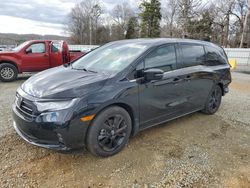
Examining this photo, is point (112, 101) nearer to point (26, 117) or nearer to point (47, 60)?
point (26, 117)

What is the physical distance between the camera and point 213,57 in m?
5.03

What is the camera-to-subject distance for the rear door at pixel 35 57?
29.3ft

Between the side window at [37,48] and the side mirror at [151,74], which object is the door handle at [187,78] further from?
the side window at [37,48]

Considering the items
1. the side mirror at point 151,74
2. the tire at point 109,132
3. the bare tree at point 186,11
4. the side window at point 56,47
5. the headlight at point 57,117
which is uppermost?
the bare tree at point 186,11

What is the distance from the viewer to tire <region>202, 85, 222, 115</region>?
5054mm

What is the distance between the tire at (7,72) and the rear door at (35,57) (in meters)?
0.38

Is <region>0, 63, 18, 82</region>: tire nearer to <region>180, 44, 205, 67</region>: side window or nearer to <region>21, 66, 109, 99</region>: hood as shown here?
<region>21, 66, 109, 99</region>: hood

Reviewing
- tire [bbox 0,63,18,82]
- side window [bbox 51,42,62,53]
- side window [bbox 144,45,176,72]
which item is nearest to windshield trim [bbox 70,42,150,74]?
side window [bbox 144,45,176,72]

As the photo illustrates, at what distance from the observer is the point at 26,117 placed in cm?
295

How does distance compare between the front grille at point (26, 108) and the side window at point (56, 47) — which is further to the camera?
the side window at point (56, 47)

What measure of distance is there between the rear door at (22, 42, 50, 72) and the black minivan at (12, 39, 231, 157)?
17.9ft

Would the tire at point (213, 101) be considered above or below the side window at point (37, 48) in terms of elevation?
below

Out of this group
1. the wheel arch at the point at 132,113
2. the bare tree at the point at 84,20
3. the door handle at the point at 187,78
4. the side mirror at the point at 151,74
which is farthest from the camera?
the bare tree at the point at 84,20

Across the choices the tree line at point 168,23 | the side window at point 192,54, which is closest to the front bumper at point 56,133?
the side window at point 192,54
